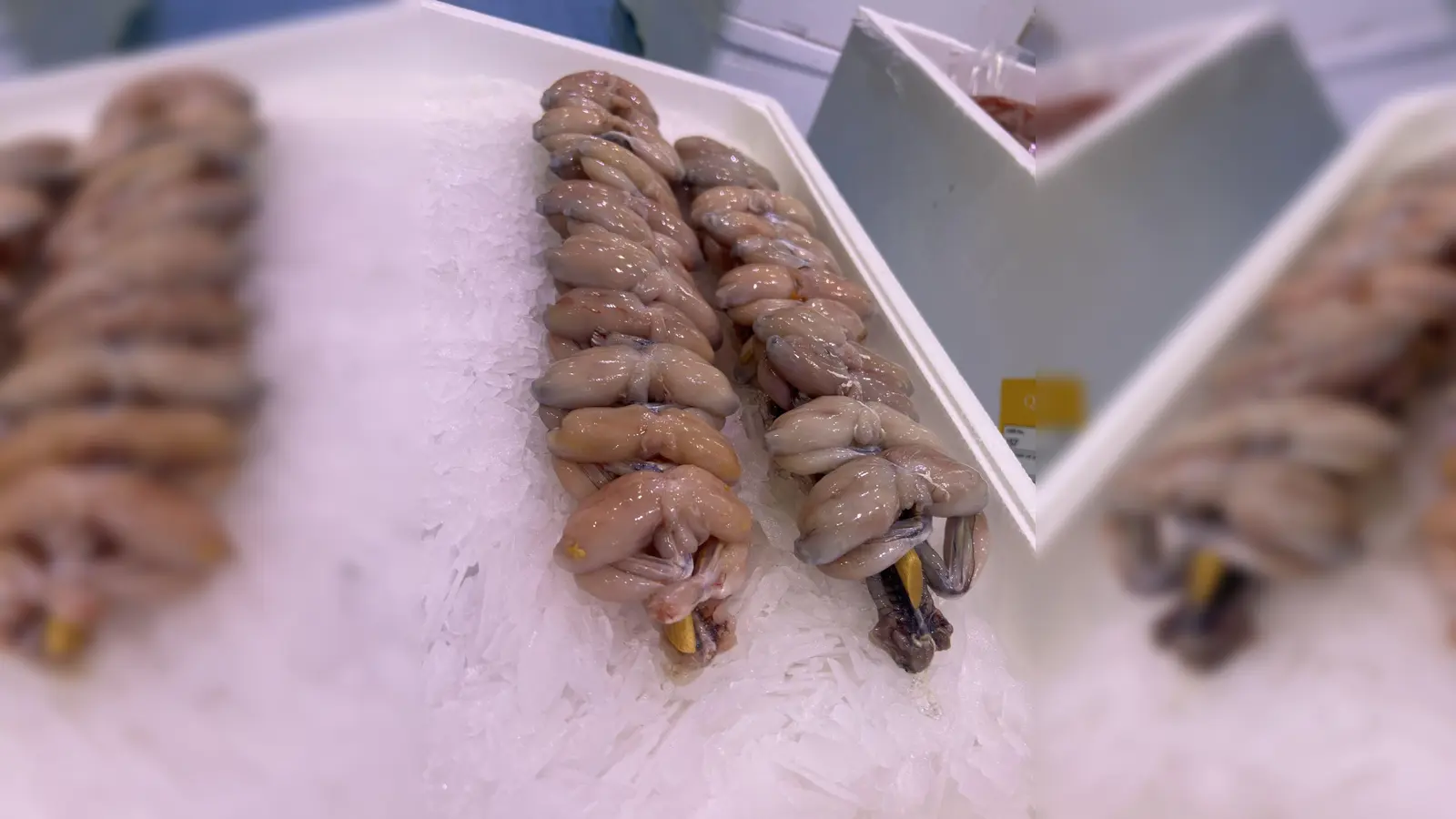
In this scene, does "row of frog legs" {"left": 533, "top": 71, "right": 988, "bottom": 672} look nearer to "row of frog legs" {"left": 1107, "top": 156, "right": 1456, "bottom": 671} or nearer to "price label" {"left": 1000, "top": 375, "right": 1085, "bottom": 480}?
"price label" {"left": 1000, "top": 375, "right": 1085, "bottom": 480}

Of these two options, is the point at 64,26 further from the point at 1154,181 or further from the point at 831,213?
the point at 831,213

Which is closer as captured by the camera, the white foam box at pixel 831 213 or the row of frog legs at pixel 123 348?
the row of frog legs at pixel 123 348

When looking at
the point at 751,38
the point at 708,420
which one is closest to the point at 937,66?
the point at 751,38

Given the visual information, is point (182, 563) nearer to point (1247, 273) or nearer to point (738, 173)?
point (1247, 273)

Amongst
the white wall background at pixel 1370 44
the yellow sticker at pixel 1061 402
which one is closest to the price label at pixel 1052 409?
the yellow sticker at pixel 1061 402

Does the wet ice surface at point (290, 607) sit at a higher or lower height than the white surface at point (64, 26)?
lower

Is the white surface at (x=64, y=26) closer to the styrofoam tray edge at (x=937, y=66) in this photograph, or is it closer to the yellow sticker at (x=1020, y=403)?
the yellow sticker at (x=1020, y=403)

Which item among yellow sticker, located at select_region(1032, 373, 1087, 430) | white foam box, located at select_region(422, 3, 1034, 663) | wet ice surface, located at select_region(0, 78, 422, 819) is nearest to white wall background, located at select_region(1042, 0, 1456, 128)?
yellow sticker, located at select_region(1032, 373, 1087, 430)
